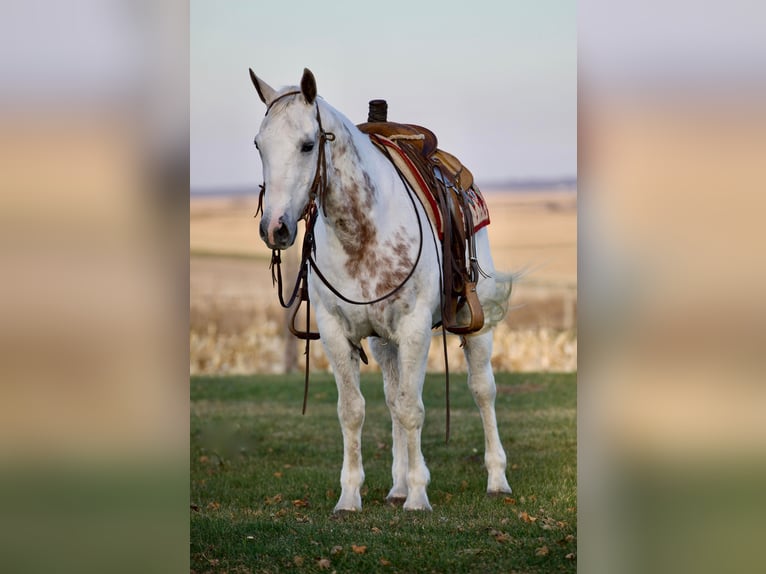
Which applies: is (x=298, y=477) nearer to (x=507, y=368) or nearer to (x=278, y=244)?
(x=278, y=244)

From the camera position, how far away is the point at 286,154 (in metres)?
5.26

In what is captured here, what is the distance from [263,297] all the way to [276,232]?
10629 mm

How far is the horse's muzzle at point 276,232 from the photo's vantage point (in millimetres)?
5070

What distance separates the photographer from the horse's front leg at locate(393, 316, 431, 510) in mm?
6160

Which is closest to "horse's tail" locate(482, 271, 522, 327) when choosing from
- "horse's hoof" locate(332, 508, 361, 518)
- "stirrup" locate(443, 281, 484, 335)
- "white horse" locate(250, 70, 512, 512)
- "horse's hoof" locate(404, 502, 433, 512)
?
"stirrup" locate(443, 281, 484, 335)

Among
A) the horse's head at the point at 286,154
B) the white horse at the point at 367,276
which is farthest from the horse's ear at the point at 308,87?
the white horse at the point at 367,276

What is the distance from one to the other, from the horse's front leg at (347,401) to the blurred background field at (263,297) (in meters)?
8.80

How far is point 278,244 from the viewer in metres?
5.07

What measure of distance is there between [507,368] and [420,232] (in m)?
9.15

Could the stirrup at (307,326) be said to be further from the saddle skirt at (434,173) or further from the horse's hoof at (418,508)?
the horse's hoof at (418,508)
